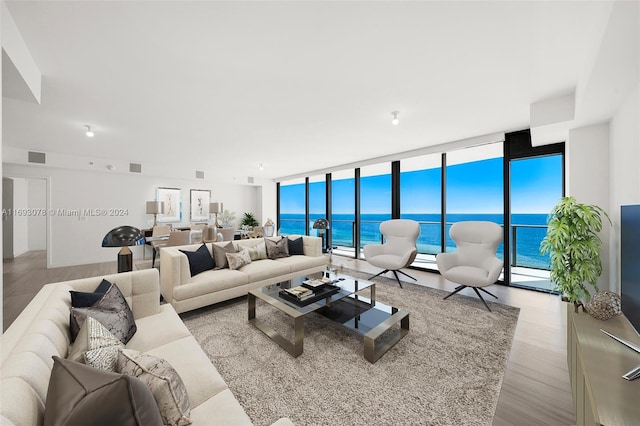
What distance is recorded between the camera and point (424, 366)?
2.04m

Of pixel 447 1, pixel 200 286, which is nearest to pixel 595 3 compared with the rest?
pixel 447 1

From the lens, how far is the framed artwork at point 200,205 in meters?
7.55

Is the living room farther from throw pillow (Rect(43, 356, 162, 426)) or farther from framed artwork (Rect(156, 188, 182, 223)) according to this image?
framed artwork (Rect(156, 188, 182, 223))

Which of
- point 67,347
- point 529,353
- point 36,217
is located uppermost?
point 36,217

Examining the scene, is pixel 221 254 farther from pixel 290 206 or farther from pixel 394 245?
pixel 290 206

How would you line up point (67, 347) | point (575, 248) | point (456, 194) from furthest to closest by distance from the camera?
1. point (456, 194)
2. point (575, 248)
3. point (67, 347)

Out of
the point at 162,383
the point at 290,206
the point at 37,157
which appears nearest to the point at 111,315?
the point at 162,383

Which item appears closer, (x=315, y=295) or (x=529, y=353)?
(x=529, y=353)

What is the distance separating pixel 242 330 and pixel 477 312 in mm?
2834

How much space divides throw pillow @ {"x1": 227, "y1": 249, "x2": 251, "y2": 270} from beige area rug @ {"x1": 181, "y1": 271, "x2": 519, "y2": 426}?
27.5 inches

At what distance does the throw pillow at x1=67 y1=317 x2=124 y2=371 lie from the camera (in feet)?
3.47

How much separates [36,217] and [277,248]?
29.7ft

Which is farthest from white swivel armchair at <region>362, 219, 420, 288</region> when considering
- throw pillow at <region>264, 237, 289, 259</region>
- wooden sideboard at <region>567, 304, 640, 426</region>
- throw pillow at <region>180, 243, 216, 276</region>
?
throw pillow at <region>180, 243, 216, 276</region>

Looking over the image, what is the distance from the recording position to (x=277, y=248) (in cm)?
438
